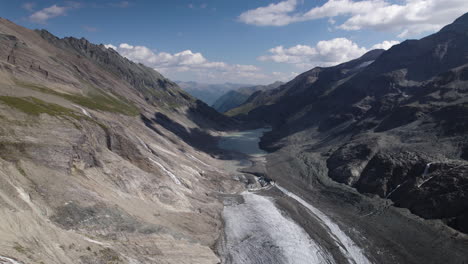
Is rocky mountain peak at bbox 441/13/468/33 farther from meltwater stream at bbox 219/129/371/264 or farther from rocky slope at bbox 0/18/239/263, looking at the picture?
rocky slope at bbox 0/18/239/263

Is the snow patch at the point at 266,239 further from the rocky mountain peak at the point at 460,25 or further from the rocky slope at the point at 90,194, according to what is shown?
the rocky mountain peak at the point at 460,25

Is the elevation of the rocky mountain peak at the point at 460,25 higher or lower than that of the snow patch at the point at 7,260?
higher

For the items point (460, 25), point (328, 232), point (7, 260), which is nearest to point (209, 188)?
point (328, 232)

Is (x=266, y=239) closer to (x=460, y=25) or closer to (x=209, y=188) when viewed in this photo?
(x=209, y=188)

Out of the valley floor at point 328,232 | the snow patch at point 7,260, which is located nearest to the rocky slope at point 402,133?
the valley floor at point 328,232

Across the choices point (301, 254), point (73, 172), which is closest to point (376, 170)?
point (301, 254)

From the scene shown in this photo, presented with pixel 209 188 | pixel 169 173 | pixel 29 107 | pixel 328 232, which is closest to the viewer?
pixel 29 107

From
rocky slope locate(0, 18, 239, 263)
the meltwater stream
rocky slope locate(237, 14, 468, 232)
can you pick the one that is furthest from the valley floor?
rocky slope locate(237, 14, 468, 232)

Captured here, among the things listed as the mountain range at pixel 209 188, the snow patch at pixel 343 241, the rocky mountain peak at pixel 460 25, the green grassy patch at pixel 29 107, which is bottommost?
the snow patch at pixel 343 241
